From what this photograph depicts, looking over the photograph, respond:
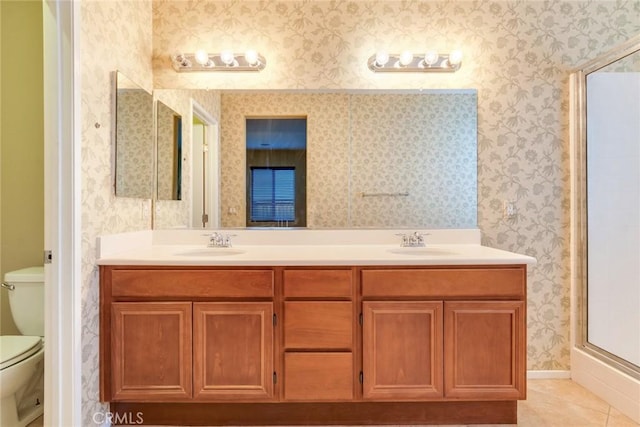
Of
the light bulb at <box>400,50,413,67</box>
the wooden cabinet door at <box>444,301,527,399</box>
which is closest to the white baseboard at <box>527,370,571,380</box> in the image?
the wooden cabinet door at <box>444,301,527,399</box>

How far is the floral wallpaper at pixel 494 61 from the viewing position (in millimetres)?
2197

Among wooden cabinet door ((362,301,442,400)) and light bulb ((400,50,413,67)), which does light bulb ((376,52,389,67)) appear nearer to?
light bulb ((400,50,413,67))

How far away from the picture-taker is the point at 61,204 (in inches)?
56.1

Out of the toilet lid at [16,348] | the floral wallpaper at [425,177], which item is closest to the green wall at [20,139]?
the toilet lid at [16,348]

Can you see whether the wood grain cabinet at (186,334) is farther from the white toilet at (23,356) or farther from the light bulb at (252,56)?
the light bulb at (252,56)

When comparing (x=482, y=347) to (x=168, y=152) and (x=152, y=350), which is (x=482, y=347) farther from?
(x=168, y=152)

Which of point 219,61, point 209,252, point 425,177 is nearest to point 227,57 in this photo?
point 219,61

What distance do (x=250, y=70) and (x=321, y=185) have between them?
0.89 meters

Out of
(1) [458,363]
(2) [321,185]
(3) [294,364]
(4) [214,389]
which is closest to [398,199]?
(2) [321,185]

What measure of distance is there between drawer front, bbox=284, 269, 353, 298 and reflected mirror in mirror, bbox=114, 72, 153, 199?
104 cm

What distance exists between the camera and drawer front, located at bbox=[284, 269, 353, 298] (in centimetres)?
163

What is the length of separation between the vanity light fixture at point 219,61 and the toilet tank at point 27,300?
1.49m

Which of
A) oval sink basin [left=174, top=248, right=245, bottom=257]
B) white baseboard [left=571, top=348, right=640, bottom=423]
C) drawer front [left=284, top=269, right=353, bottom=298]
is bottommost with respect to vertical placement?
white baseboard [left=571, top=348, right=640, bottom=423]

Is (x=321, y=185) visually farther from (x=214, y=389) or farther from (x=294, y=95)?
(x=214, y=389)
